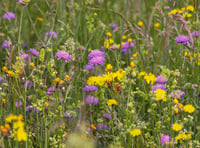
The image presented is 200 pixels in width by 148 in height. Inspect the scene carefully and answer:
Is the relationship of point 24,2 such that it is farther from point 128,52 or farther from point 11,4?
point 11,4

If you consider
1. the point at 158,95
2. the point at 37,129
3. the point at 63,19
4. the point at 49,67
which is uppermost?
the point at 63,19

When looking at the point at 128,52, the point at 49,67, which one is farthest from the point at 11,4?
the point at 49,67

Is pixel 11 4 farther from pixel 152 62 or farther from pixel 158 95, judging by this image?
pixel 158 95

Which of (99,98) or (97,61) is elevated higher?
(97,61)

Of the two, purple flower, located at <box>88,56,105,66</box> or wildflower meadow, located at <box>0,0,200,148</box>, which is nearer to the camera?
wildflower meadow, located at <box>0,0,200,148</box>

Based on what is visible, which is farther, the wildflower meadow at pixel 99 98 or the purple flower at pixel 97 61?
the purple flower at pixel 97 61

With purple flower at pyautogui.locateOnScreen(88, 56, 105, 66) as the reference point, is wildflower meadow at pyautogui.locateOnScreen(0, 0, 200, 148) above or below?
below

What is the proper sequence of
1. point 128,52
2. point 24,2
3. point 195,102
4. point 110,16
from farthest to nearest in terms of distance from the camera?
1. point 110,16
2. point 128,52
3. point 195,102
4. point 24,2

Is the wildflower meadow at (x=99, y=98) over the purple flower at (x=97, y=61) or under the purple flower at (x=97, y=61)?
under

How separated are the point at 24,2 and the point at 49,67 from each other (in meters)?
0.43

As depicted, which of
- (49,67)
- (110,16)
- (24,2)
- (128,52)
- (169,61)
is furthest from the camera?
(110,16)

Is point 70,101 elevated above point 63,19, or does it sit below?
below

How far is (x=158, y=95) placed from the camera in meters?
1.41

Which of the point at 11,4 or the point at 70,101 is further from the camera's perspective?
the point at 11,4
